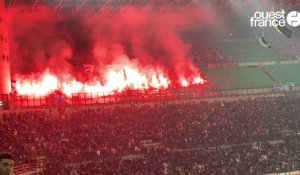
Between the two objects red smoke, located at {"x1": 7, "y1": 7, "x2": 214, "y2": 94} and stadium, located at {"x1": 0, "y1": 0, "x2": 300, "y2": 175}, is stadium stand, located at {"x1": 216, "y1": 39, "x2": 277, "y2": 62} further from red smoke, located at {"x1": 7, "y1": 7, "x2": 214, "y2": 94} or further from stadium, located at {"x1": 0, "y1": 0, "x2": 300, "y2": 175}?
red smoke, located at {"x1": 7, "y1": 7, "x2": 214, "y2": 94}

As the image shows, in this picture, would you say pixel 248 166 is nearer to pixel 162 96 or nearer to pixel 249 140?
pixel 249 140

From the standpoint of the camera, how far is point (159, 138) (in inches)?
962

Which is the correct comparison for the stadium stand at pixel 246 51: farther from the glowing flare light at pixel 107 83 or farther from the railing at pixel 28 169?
the railing at pixel 28 169

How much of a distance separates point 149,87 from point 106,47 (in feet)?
16.8

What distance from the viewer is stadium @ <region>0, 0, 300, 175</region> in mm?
21797

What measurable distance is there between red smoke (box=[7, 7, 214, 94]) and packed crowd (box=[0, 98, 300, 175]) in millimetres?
6988

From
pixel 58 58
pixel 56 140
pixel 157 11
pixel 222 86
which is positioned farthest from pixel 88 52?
pixel 56 140

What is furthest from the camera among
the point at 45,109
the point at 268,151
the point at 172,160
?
the point at 45,109

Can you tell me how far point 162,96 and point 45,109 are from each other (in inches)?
317

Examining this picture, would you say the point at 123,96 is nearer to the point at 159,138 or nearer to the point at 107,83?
the point at 159,138

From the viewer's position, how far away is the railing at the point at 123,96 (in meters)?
26.5

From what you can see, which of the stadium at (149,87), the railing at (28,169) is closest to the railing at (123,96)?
the stadium at (149,87)

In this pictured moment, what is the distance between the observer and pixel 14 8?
31.0 m

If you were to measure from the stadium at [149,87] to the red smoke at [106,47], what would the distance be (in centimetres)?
8
